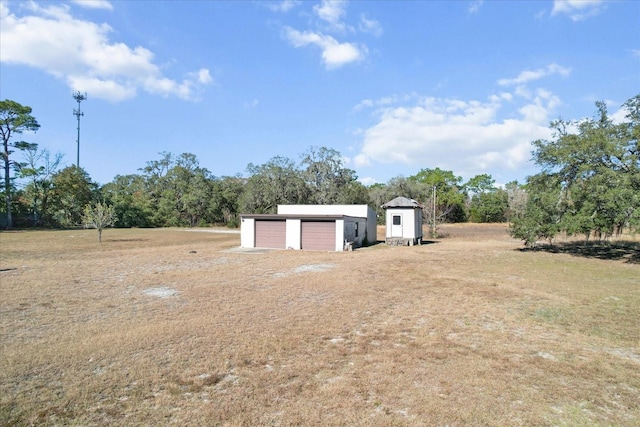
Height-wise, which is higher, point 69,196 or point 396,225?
point 69,196

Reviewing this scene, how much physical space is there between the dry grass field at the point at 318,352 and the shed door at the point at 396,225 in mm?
16108

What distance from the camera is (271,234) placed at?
25625mm

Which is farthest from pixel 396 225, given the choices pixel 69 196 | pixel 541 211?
pixel 69 196

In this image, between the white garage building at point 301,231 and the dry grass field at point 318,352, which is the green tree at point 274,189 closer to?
the white garage building at point 301,231

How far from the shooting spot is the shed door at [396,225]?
2862 centimetres

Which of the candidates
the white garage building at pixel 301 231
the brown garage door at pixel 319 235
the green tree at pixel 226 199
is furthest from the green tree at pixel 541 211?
the green tree at pixel 226 199

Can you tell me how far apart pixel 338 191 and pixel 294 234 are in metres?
23.9

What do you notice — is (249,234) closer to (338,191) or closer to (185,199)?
(338,191)

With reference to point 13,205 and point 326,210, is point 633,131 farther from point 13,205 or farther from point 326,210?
point 13,205

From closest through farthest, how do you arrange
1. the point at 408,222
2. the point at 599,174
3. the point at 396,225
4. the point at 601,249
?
the point at 599,174 → the point at 601,249 → the point at 408,222 → the point at 396,225

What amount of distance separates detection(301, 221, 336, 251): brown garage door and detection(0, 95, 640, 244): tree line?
36.7 ft

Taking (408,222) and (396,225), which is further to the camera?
(396,225)

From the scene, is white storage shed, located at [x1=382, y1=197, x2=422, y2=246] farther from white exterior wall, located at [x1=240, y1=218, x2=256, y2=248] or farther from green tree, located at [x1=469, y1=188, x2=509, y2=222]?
green tree, located at [x1=469, y1=188, x2=509, y2=222]

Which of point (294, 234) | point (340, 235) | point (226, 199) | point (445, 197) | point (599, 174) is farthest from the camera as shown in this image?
point (445, 197)
